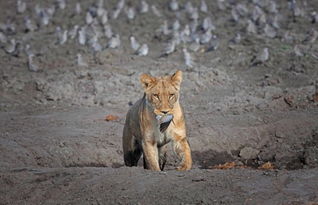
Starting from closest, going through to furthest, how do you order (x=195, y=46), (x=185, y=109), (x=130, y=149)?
(x=130, y=149) → (x=185, y=109) → (x=195, y=46)

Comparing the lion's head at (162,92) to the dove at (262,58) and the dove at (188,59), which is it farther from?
the dove at (262,58)

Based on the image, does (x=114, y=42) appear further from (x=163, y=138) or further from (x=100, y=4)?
(x=163, y=138)

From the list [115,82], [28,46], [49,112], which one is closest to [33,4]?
[28,46]

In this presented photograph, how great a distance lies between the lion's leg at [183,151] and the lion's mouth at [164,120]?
184mm

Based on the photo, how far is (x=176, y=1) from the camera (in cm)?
2612

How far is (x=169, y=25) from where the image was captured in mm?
23250

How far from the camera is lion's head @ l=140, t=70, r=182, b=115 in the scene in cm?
814

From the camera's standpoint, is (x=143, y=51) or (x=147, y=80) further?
(x=143, y=51)

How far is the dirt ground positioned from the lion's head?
0.76m

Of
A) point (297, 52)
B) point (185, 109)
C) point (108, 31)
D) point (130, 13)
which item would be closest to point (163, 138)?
point (185, 109)

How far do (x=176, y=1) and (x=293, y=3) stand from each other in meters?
4.56

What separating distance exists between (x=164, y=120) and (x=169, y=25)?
50.1 ft

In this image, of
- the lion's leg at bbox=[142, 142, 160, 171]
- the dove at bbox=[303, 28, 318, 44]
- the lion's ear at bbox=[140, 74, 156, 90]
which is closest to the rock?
the lion's leg at bbox=[142, 142, 160, 171]

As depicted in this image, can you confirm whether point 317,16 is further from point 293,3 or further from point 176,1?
point 176,1
